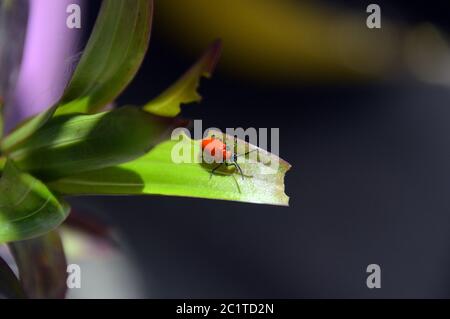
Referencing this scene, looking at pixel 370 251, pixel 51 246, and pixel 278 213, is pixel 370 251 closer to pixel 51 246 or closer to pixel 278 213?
pixel 278 213

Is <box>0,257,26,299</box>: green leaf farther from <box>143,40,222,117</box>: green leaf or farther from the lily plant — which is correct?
<box>143,40,222,117</box>: green leaf

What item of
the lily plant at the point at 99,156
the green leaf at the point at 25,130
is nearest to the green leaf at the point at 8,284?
the lily plant at the point at 99,156

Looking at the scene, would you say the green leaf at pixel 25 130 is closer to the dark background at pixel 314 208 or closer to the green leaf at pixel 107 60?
the green leaf at pixel 107 60

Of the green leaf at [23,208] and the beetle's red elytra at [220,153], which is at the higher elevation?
the beetle's red elytra at [220,153]

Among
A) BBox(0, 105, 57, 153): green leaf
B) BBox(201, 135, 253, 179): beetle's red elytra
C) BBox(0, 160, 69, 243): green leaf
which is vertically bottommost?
BBox(0, 160, 69, 243): green leaf

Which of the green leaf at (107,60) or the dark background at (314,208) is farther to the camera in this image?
the dark background at (314,208)

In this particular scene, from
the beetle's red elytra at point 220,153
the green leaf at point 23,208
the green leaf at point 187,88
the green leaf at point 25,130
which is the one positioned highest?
the green leaf at point 187,88

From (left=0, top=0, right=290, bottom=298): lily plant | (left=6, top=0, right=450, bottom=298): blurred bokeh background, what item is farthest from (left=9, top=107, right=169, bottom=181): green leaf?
(left=6, top=0, right=450, bottom=298): blurred bokeh background

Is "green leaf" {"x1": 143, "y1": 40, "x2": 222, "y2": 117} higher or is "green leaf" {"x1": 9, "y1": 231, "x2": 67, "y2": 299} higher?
"green leaf" {"x1": 143, "y1": 40, "x2": 222, "y2": 117}
